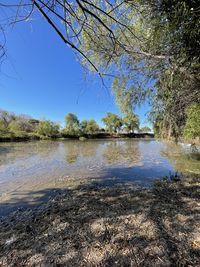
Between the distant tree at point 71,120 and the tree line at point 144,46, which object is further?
the distant tree at point 71,120

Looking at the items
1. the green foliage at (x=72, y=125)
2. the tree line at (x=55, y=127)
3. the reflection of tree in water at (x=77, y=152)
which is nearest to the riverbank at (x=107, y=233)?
the reflection of tree in water at (x=77, y=152)

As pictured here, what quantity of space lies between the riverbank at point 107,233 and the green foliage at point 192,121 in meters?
2.83

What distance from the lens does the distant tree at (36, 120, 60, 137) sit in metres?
50.4

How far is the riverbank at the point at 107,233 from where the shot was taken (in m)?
2.49

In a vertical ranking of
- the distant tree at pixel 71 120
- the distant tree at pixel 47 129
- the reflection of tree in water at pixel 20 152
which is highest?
the distant tree at pixel 71 120

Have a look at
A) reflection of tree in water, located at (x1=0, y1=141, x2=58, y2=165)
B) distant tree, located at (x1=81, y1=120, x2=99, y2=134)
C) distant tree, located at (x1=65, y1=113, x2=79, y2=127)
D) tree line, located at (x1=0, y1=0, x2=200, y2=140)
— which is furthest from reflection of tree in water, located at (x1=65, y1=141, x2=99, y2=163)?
distant tree, located at (x1=81, y1=120, x2=99, y2=134)

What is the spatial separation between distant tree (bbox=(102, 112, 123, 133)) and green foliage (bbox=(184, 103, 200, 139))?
57.7 m

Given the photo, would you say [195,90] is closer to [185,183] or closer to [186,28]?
[186,28]

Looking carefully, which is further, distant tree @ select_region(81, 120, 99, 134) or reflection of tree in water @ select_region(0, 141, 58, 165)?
distant tree @ select_region(81, 120, 99, 134)

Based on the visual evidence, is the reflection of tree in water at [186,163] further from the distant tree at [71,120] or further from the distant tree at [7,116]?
the distant tree at [7,116]

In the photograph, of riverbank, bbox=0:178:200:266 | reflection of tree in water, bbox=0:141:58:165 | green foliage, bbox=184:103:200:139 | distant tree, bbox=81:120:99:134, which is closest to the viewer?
riverbank, bbox=0:178:200:266

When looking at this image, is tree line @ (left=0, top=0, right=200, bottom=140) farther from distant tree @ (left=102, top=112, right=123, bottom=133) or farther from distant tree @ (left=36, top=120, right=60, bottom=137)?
Answer: distant tree @ (left=102, top=112, right=123, bottom=133)

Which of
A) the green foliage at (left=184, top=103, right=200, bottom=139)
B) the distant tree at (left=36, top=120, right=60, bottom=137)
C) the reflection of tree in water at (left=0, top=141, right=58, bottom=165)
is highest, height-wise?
the distant tree at (left=36, top=120, right=60, bottom=137)

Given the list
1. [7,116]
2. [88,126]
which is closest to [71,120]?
[88,126]
